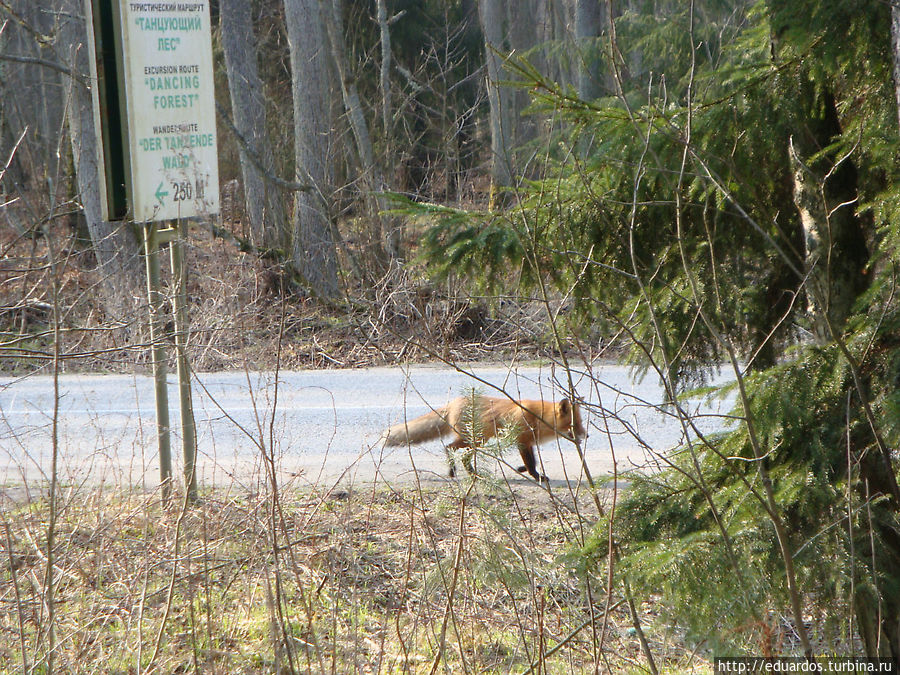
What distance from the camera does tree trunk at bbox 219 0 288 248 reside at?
14211mm

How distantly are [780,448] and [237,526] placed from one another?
2419 mm

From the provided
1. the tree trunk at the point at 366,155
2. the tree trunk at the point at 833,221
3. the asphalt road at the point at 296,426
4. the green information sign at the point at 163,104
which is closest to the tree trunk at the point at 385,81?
the tree trunk at the point at 366,155

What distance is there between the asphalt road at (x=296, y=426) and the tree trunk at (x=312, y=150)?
3557mm

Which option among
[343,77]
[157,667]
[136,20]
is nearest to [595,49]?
[343,77]

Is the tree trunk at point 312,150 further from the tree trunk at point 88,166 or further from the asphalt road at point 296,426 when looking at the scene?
the asphalt road at point 296,426

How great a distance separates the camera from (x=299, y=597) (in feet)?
11.3

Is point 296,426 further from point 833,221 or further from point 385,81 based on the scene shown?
point 385,81

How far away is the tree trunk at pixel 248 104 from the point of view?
14211 millimetres

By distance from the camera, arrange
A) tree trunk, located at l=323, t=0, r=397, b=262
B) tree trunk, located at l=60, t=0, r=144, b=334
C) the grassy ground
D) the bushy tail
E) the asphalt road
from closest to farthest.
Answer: the grassy ground → the bushy tail → the asphalt road → tree trunk, located at l=60, t=0, r=144, b=334 → tree trunk, located at l=323, t=0, r=397, b=262

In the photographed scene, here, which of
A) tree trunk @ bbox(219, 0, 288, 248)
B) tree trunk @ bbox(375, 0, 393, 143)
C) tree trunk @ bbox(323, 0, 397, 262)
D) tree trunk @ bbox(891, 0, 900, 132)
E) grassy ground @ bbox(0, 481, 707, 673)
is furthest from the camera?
tree trunk @ bbox(375, 0, 393, 143)

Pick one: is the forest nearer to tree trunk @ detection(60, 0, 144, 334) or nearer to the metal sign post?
the metal sign post

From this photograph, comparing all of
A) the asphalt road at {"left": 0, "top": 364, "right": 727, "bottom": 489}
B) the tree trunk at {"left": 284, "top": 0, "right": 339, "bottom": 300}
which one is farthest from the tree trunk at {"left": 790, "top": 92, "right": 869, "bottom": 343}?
the tree trunk at {"left": 284, "top": 0, "right": 339, "bottom": 300}

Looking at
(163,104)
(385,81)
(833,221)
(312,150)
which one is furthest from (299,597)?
(385,81)

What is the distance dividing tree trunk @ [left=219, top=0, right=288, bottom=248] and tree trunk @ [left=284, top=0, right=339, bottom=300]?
2.43ft
